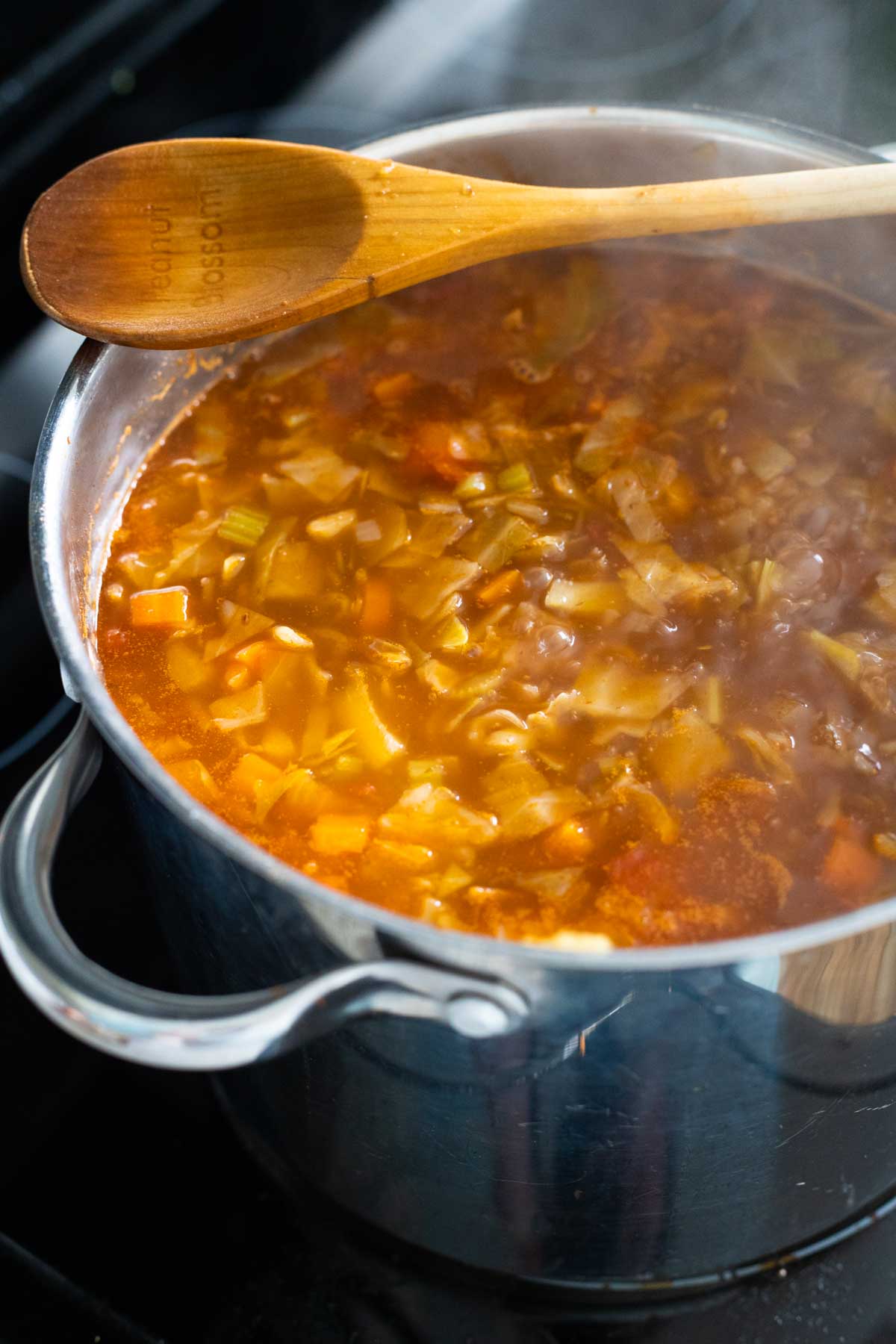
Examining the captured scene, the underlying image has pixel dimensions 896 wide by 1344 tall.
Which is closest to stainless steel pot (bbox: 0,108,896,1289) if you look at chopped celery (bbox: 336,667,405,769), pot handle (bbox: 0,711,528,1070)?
pot handle (bbox: 0,711,528,1070)

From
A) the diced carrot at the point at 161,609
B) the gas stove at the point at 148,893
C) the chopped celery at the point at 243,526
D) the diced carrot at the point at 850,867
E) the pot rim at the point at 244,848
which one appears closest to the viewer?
the pot rim at the point at 244,848

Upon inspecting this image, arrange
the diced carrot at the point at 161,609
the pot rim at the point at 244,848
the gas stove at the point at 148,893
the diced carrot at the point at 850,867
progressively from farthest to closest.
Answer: the diced carrot at the point at 161,609 → the gas stove at the point at 148,893 → the diced carrot at the point at 850,867 → the pot rim at the point at 244,848

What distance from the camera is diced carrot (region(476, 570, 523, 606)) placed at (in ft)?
6.24

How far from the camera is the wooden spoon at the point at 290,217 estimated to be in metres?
1.75

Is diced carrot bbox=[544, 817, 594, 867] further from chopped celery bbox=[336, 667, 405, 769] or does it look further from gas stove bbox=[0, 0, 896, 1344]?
gas stove bbox=[0, 0, 896, 1344]

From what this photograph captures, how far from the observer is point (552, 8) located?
3.15m

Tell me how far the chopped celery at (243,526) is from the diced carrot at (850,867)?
99cm

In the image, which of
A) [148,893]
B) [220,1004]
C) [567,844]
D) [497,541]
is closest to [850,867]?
[567,844]

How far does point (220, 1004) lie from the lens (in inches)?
46.0

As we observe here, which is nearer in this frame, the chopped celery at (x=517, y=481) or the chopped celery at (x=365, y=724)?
Result: the chopped celery at (x=365, y=724)

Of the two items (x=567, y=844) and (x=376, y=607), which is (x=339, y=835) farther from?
(x=376, y=607)

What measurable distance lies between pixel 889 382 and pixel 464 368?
74cm

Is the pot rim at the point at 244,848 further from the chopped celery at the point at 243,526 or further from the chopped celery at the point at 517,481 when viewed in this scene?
the chopped celery at the point at 517,481

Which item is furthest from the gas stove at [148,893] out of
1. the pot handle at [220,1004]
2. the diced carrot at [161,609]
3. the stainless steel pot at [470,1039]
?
the pot handle at [220,1004]
